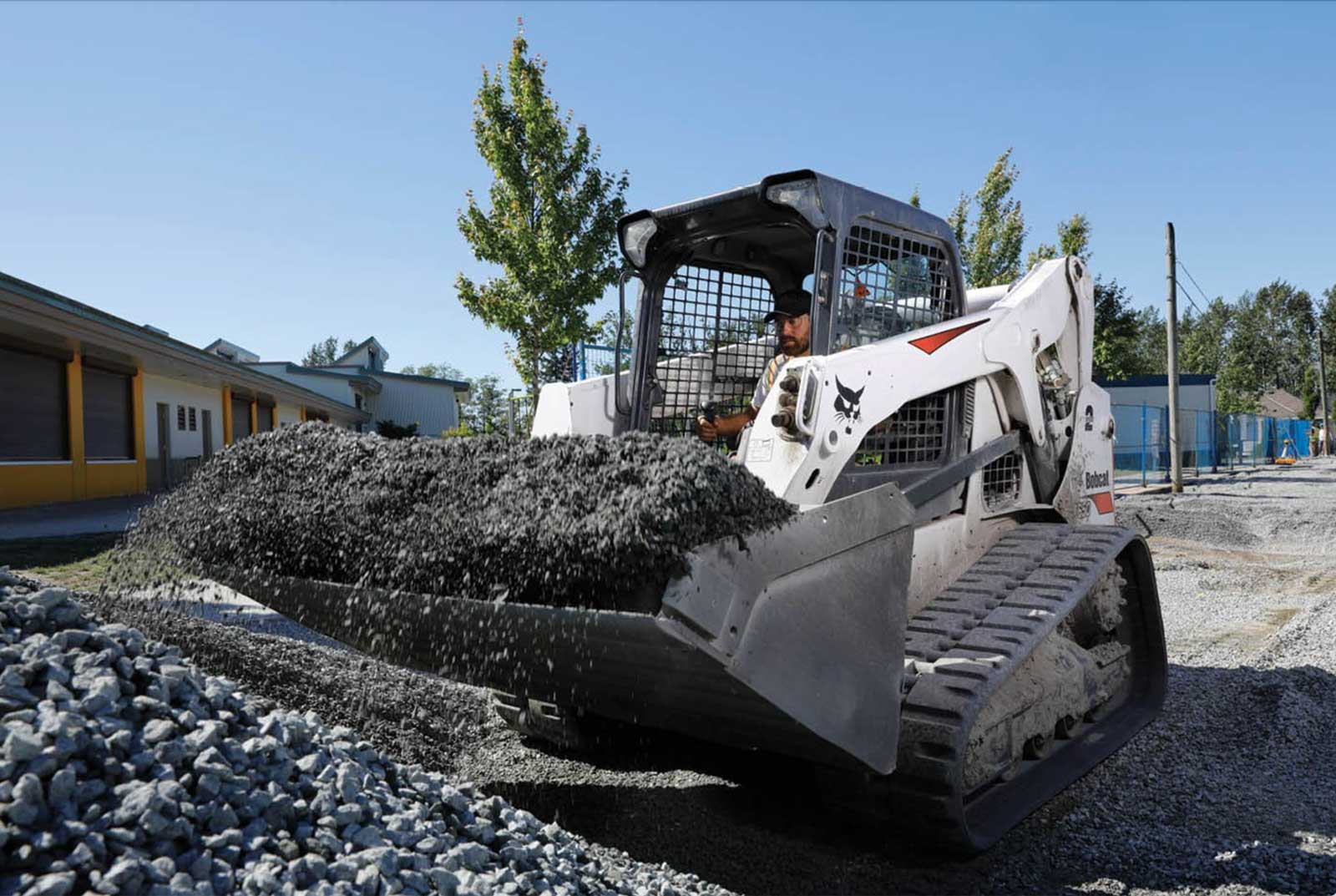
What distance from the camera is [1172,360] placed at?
2062cm

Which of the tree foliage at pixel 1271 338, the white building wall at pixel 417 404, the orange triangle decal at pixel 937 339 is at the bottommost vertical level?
the orange triangle decal at pixel 937 339

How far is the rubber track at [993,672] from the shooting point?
10.3ft

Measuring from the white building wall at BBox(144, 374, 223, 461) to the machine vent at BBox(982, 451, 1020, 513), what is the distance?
2163 cm

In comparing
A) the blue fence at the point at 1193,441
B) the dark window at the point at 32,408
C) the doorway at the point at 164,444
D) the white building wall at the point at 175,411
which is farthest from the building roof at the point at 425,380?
A: the blue fence at the point at 1193,441

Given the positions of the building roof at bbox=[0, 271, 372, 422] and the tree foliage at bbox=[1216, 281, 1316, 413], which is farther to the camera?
the tree foliage at bbox=[1216, 281, 1316, 413]

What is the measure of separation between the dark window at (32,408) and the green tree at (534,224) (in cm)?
752

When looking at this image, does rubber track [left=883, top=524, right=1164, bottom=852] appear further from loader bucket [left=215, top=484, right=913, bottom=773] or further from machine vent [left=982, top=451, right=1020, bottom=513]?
loader bucket [left=215, top=484, right=913, bottom=773]

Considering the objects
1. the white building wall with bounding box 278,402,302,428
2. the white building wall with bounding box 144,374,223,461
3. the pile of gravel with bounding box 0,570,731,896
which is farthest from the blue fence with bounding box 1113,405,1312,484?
the white building wall with bounding box 278,402,302,428

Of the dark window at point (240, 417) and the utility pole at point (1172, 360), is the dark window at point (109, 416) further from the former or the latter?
the utility pole at point (1172, 360)

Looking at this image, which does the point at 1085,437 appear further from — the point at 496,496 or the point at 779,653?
the point at 496,496

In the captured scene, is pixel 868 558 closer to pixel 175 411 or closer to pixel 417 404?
pixel 175 411

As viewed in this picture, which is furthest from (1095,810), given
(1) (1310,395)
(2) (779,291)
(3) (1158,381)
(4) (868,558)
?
(1) (1310,395)

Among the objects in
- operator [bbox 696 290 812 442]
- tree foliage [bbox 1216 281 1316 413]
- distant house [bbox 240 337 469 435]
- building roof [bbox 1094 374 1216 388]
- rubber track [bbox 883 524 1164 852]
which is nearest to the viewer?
rubber track [bbox 883 524 1164 852]

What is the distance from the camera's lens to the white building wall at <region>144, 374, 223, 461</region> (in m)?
22.2
